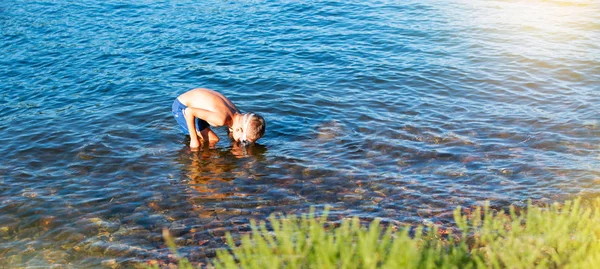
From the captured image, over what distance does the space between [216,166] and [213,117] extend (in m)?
0.72

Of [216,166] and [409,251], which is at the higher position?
[409,251]

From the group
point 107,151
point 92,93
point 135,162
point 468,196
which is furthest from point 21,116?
point 468,196

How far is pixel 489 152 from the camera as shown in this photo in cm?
881

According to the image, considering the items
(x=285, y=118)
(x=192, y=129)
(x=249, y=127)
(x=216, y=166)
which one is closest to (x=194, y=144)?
(x=192, y=129)

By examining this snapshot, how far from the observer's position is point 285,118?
10.7 metres

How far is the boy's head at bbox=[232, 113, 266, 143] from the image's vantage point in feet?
28.5

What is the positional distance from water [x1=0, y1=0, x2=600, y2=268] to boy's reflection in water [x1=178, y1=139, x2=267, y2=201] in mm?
35

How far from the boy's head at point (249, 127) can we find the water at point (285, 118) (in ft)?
1.39

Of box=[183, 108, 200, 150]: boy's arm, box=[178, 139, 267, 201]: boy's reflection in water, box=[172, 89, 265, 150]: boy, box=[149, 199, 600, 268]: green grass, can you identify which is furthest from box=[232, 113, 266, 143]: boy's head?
box=[149, 199, 600, 268]: green grass

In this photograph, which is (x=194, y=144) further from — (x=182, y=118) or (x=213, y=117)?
(x=213, y=117)

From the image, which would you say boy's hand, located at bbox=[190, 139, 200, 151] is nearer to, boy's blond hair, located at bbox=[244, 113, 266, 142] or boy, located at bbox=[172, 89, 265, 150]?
boy, located at bbox=[172, 89, 265, 150]

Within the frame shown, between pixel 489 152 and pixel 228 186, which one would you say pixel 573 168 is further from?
pixel 228 186

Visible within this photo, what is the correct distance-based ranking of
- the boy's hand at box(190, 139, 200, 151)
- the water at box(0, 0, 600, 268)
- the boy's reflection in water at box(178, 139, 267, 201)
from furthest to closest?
the boy's hand at box(190, 139, 200, 151), the boy's reflection in water at box(178, 139, 267, 201), the water at box(0, 0, 600, 268)

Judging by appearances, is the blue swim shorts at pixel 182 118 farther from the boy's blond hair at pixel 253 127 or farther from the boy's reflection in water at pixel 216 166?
the boy's blond hair at pixel 253 127
